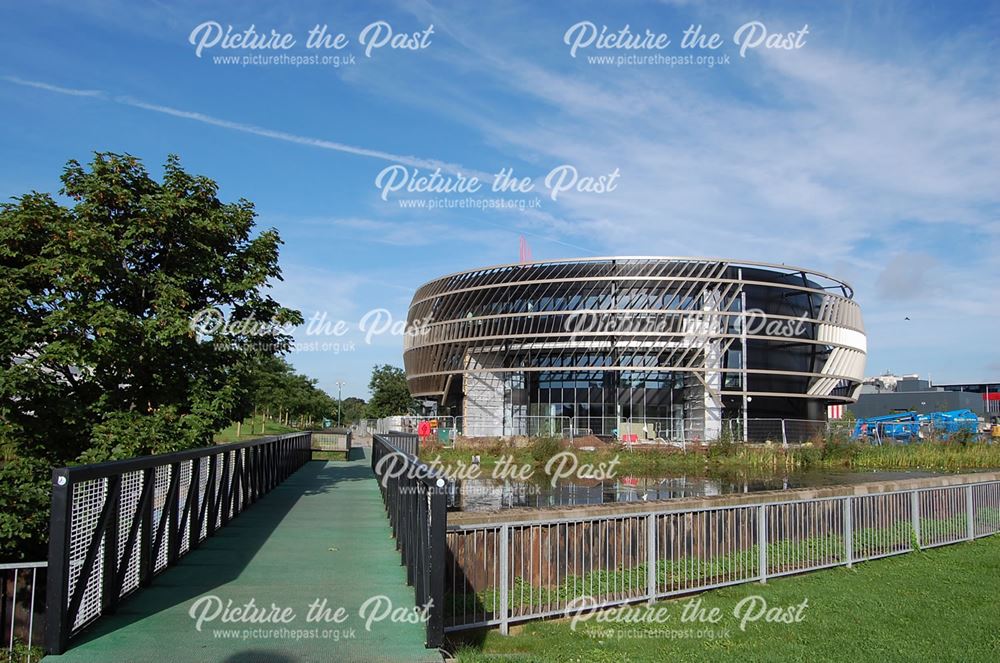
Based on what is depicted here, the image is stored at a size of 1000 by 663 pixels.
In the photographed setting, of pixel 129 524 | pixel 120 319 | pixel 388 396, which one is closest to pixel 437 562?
pixel 129 524

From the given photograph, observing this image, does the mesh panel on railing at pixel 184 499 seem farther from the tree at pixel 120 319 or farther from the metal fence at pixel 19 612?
the tree at pixel 120 319

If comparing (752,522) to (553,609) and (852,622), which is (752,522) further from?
(553,609)

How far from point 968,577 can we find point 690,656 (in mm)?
5253

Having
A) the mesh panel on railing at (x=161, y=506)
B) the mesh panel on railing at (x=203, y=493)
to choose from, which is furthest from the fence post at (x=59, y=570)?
the mesh panel on railing at (x=203, y=493)

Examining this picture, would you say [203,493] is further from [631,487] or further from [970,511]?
[631,487]

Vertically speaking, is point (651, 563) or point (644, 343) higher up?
point (644, 343)

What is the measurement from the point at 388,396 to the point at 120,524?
9038 cm

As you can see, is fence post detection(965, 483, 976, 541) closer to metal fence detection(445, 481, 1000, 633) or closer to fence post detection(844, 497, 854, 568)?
metal fence detection(445, 481, 1000, 633)

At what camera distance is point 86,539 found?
6.04 metres

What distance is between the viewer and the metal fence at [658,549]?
7672 millimetres

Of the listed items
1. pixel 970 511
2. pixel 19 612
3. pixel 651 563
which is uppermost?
pixel 970 511

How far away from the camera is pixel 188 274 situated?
13.9 m

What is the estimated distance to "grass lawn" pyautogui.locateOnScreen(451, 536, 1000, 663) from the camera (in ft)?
20.9

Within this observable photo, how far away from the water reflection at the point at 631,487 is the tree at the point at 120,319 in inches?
304
